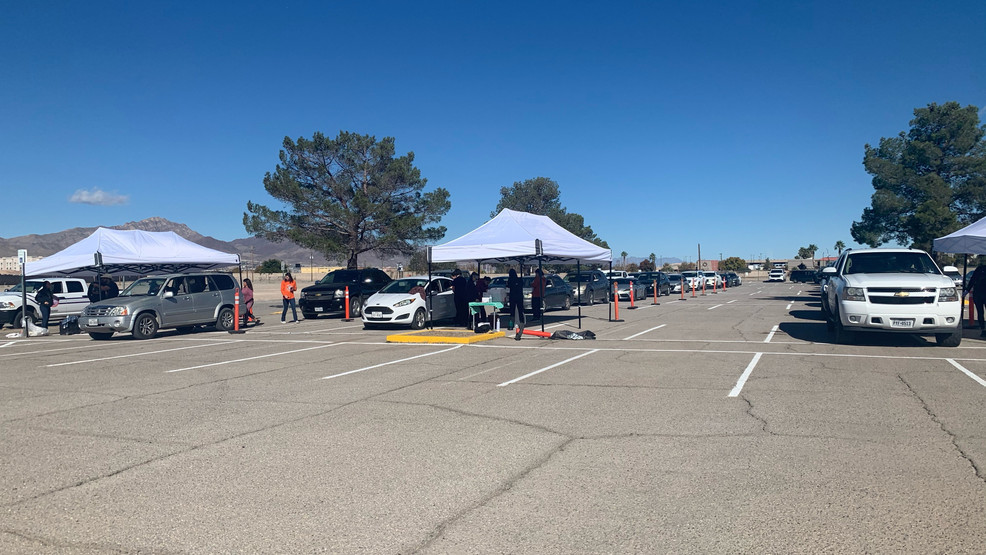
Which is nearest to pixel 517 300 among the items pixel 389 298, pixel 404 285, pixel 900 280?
pixel 389 298

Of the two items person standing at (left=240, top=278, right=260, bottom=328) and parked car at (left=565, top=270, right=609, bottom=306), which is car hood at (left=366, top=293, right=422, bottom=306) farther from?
parked car at (left=565, top=270, right=609, bottom=306)

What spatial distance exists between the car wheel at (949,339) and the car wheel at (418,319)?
11.5 m

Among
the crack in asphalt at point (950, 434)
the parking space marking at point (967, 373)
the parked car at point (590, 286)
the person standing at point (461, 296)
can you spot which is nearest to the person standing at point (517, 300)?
the person standing at point (461, 296)

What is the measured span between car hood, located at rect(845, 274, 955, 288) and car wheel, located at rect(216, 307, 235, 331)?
15563 mm

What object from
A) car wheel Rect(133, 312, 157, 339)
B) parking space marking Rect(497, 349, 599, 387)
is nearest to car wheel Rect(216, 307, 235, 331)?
car wheel Rect(133, 312, 157, 339)

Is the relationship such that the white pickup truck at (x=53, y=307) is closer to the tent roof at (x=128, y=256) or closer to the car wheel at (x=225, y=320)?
the tent roof at (x=128, y=256)

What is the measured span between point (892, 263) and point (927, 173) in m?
32.7

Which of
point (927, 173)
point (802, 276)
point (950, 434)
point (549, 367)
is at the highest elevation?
point (927, 173)

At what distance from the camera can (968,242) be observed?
15.7m

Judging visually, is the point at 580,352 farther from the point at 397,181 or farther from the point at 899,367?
the point at 397,181

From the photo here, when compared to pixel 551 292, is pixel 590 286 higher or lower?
higher

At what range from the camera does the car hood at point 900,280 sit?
40.4 ft

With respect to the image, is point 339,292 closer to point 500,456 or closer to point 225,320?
point 225,320

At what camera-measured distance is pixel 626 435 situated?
652cm
